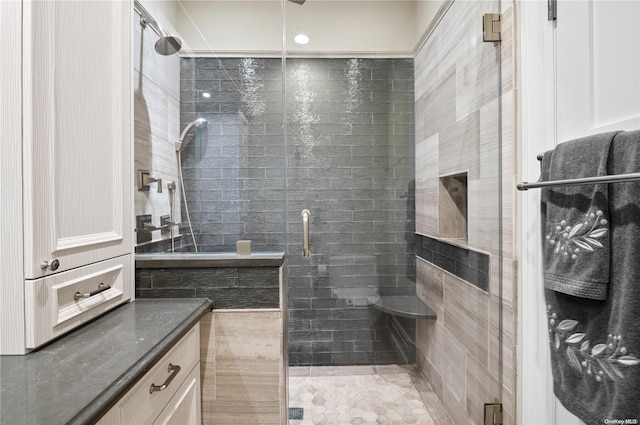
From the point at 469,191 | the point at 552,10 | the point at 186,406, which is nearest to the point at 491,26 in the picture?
the point at 552,10

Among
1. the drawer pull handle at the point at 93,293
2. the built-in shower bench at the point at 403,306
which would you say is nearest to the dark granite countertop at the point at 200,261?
the drawer pull handle at the point at 93,293

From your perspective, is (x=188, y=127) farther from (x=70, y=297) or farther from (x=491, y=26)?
(x=491, y=26)

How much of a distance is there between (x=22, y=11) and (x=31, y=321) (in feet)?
2.58

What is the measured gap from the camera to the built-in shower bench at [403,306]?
1.87m

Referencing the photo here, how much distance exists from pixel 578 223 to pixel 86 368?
1338 mm

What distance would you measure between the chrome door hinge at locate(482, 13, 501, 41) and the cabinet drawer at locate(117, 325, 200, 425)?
1.75 m

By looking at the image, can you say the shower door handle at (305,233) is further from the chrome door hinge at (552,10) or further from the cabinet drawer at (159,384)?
the chrome door hinge at (552,10)

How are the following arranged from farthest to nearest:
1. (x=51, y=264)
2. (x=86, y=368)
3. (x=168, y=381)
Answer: (x=168, y=381)
(x=51, y=264)
(x=86, y=368)

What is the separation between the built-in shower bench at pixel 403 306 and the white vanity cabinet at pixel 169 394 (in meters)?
0.98

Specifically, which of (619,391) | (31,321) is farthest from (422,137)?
(31,321)

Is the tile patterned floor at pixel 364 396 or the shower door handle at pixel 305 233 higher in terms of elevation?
the shower door handle at pixel 305 233

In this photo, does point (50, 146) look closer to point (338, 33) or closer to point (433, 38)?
point (338, 33)

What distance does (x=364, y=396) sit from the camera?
5.93 ft

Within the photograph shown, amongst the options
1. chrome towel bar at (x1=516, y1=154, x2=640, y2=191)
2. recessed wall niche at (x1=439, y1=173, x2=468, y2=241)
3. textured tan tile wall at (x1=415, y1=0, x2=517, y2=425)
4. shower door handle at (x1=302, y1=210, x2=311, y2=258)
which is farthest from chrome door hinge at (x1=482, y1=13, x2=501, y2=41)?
shower door handle at (x1=302, y1=210, x2=311, y2=258)
